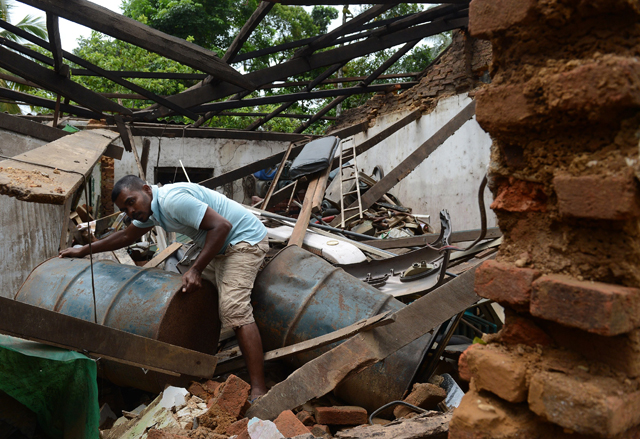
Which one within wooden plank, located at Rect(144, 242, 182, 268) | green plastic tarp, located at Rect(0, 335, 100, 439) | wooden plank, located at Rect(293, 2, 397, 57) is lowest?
green plastic tarp, located at Rect(0, 335, 100, 439)

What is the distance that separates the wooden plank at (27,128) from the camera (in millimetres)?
4699

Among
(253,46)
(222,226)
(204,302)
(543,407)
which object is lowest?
(204,302)

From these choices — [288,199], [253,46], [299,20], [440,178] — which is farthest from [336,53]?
[299,20]

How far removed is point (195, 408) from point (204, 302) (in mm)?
742

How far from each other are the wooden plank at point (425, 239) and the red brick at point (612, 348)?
3144 mm

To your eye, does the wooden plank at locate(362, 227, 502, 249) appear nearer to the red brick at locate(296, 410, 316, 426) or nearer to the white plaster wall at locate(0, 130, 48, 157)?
the red brick at locate(296, 410, 316, 426)

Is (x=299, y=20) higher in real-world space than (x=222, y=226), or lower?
higher

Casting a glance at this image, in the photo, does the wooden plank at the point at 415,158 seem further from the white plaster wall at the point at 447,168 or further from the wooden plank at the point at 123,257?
the wooden plank at the point at 123,257

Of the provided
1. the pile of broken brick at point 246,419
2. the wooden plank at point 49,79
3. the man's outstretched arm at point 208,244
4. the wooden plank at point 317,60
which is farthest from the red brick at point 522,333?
the wooden plank at point 49,79

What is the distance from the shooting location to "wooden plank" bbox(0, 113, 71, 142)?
15.4 ft

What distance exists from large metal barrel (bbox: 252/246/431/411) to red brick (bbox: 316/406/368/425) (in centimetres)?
19

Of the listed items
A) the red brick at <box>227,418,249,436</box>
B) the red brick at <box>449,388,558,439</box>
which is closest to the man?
the red brick at <box>227,418,249,436</box>

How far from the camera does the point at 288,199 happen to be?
7.20m

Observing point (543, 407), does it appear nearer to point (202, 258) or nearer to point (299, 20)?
point (202, 258)
